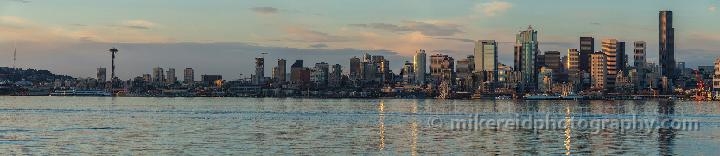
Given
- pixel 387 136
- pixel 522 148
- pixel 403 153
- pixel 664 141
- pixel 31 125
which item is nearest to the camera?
pixel 403 153

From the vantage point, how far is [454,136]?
78.2m

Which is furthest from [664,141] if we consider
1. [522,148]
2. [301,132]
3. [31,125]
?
[31,125]

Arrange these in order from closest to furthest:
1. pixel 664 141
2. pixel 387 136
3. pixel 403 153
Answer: pixel 403 153
pixel 664 141
pixel 387 136

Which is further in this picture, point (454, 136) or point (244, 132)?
point (244, 132)

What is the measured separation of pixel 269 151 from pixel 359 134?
71.0 feet

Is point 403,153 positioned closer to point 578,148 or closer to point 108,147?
point 578,148

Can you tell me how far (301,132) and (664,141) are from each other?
2807 cm

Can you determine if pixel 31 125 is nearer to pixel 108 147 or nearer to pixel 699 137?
pixel 108 147

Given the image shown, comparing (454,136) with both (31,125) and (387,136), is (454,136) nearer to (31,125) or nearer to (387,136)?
(387,136)

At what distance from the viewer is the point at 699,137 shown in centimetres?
8169

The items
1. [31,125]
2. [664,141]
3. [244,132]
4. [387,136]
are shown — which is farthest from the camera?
[31,125]

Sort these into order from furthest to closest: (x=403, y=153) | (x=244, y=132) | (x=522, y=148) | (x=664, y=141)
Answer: (x=244, y=132) < (x=664, y=141) < (x=522, y=148) < (x=403, y=153)

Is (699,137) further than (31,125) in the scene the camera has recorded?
No

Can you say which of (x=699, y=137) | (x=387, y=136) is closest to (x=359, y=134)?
(x=387, y=136)
